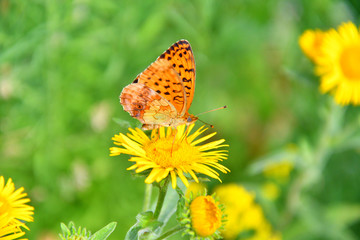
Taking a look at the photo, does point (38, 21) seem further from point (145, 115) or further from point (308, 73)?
point (308, 73)

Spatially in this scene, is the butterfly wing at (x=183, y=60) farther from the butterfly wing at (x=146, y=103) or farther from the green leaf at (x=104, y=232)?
the green leaf at (x=104, y=232)

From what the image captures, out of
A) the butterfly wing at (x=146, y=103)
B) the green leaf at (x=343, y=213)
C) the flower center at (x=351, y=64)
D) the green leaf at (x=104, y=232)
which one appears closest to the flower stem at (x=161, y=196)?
the green leaf at (x=104, y=232)

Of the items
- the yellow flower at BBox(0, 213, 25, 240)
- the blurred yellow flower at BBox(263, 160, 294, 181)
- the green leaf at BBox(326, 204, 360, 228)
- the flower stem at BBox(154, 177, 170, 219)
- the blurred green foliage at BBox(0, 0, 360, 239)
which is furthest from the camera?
the blurred yellow flower at BBox(263, 160, 294, 181)

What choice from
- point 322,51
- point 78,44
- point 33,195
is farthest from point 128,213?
point 322,51

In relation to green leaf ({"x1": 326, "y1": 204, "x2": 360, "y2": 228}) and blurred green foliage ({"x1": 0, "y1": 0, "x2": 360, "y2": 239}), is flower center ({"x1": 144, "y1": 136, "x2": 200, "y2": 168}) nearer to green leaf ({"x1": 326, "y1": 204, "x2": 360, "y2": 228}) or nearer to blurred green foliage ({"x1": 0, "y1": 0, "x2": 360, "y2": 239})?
blurred green foliage ({"x1": 0, "y1": 0, "x2": 360, "y2": 239})

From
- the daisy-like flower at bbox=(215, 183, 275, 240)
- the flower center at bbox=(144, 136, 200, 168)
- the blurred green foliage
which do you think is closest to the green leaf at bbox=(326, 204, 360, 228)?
the blurred green foliage
